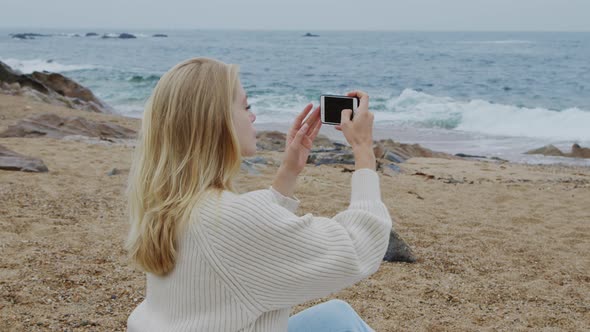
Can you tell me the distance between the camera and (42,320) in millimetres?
3523

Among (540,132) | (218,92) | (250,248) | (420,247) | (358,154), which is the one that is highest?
(218,92)

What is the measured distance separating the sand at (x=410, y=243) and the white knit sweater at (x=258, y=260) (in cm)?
202

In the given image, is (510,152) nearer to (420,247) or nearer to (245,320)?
(420,247)

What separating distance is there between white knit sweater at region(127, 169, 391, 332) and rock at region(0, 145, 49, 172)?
19.4ft

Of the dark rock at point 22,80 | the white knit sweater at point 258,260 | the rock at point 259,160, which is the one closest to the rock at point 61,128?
the rock at point 259,160

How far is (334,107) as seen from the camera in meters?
2.21

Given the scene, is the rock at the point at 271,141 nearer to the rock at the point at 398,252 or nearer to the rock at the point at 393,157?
the rock at the point at 393,157

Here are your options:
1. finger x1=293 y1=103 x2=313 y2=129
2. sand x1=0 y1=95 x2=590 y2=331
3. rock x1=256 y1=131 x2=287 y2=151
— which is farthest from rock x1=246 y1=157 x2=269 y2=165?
finger x1=293 y1=103 x2=313 y2=129

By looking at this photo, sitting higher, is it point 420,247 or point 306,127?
point 306,127

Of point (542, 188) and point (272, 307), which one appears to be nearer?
point (272, 307)

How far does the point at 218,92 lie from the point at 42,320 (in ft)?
Result: 7.73

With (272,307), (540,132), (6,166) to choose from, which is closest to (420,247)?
(272,307)

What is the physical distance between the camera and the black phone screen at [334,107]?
7.12 feet

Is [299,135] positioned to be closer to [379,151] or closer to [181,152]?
[181,152]
